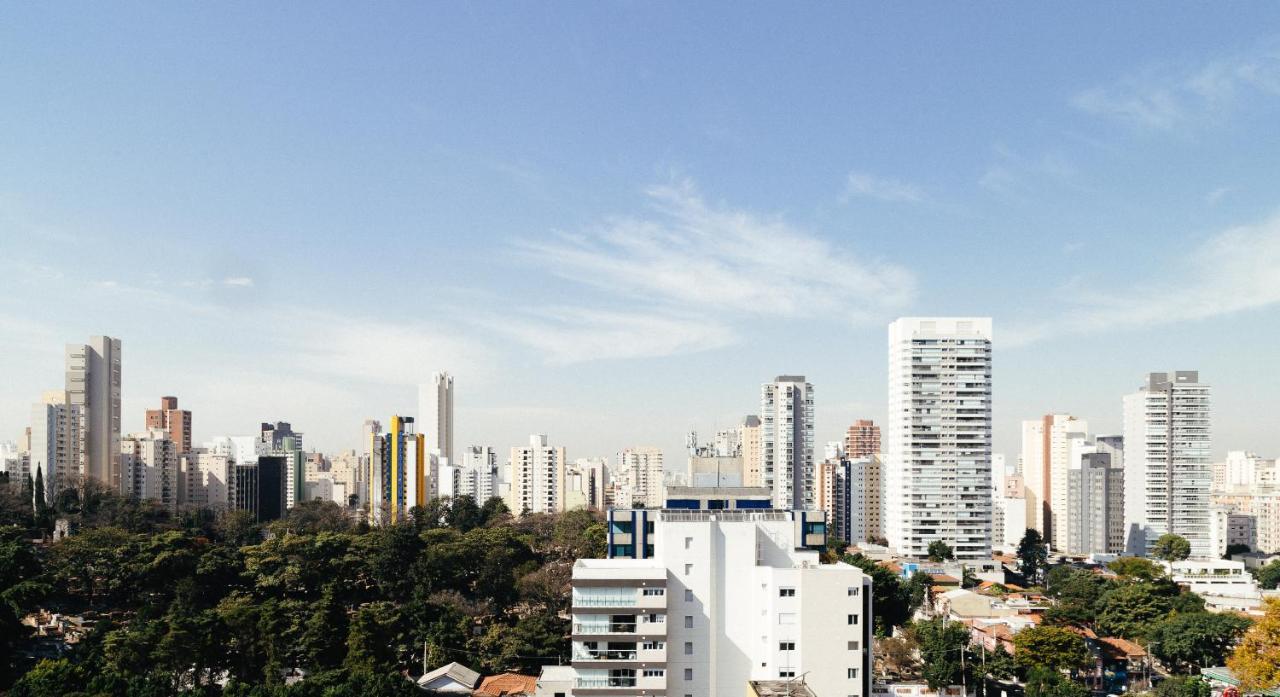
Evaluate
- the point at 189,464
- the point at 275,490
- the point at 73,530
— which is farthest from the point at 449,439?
the point at 73,530

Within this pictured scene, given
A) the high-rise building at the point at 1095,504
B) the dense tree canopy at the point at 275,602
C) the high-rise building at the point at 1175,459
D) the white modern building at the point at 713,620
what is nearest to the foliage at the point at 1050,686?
the white modern building at the point at 713,620

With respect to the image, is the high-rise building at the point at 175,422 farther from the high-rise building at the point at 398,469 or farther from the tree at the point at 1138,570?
the tree at the point at 1138,570

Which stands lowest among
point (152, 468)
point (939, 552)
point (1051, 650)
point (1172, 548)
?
point (939, 552)

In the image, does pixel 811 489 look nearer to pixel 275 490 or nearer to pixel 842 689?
pixel 275 490

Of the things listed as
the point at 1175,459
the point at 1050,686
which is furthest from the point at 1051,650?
the point at 1175,459

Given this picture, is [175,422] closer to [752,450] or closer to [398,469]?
[398,469]
